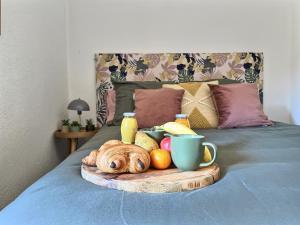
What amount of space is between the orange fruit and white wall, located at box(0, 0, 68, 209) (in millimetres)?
817

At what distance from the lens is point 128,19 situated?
2695 millimetres

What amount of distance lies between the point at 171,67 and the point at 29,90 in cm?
130

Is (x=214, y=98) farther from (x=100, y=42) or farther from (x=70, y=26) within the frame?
(x=70, y=26)

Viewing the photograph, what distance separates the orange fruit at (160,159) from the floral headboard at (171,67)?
1.80 metres

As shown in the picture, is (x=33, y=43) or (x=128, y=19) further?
(x=128, y=19)

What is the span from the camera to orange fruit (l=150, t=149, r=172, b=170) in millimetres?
922

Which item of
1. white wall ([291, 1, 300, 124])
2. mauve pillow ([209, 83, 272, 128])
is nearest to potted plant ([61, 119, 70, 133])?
mauve pillow ([209, 83, 272, 128])

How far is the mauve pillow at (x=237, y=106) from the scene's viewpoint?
6.86 feet

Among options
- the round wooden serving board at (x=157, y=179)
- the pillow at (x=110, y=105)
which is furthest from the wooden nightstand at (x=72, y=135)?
the round wooden serving board at (x=157, y=179)

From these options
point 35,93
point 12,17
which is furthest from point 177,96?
point 12,17

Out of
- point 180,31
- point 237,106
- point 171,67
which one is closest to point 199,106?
point 237,106

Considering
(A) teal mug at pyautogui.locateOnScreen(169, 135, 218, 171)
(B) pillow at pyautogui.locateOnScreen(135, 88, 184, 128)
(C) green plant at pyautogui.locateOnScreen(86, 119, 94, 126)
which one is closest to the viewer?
(A) teal mug at pyautogui.locateOnScreen(169, 135, 218, 171)

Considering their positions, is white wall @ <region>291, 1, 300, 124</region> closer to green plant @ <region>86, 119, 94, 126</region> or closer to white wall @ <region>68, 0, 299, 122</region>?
white wall @ <region>68, 0, 299, 122</region>

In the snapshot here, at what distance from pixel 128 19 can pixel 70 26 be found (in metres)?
0.50
